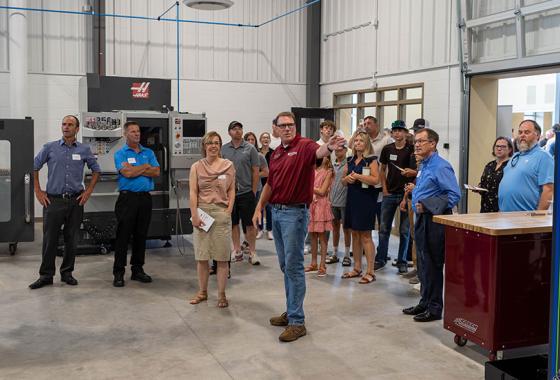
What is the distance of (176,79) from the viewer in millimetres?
11242

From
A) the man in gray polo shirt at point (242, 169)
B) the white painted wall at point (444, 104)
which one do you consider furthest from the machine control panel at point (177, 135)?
the white painted wall at point (444, 104)

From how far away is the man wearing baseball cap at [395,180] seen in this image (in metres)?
6.47

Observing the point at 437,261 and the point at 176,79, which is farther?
the point at 176,79

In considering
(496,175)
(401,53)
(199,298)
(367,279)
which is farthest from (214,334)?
(401,53)

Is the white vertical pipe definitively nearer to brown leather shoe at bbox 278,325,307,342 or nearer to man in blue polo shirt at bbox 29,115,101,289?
man in blue polo shirt at bbox 29,115,101,289

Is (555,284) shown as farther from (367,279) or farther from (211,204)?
(367,279)

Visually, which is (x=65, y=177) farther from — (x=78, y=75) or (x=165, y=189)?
(x=78, y=75)

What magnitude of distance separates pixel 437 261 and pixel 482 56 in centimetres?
431

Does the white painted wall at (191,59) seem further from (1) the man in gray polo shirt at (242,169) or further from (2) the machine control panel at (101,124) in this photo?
(1) the man in gray polo shirt at (242,169)

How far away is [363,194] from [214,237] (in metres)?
1.65

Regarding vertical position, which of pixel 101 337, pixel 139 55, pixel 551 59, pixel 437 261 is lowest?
pixel 101 337

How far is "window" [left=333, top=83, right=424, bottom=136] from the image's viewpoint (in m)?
9.41

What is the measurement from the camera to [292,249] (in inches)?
171

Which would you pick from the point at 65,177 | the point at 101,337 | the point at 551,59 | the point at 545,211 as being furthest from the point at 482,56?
the point at 101,337
